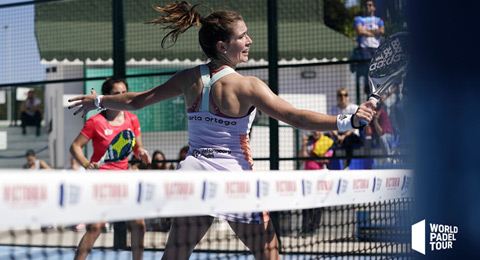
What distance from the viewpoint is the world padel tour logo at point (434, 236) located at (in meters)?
3.55

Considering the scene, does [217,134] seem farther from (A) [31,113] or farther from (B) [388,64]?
(A) [31,113]

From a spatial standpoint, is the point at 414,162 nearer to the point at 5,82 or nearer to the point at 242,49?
the point at 242,49

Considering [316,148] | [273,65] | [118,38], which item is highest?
[118,38]

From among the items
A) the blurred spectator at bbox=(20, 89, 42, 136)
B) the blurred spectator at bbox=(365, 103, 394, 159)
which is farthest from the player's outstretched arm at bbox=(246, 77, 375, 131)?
the blurred spectator at bbox=(20, 89, 42, 136)

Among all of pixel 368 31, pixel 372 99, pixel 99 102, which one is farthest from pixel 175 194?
pixel 368 31

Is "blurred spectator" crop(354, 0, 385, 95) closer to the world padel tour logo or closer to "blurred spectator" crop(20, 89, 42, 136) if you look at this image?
the world padel tour logo

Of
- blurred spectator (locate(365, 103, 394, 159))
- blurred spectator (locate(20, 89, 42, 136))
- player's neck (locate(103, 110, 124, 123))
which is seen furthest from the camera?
blurred spectator (locate(20, 89, 42, 136))

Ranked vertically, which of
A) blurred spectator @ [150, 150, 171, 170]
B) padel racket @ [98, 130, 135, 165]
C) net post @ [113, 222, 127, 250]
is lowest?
net post @ [113, 222, 127, 250]

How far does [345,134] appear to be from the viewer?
330 inches

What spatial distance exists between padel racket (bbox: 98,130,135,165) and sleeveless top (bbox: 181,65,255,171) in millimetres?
2434

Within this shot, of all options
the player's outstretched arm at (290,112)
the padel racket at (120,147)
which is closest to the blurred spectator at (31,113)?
the padel racket at (120,147)

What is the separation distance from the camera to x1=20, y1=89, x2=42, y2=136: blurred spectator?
48.4ft

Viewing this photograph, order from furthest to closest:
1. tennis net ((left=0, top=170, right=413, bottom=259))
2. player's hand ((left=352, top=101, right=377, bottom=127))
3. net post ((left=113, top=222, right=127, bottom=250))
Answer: net post ((left=113, top=222, right=127, bottom=250)) < player's hand ((left=352, top=101, right=377, bottom=127)) < tennis net ((left=0, top=170, right=413, bottom=259))

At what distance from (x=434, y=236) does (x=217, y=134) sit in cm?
114
